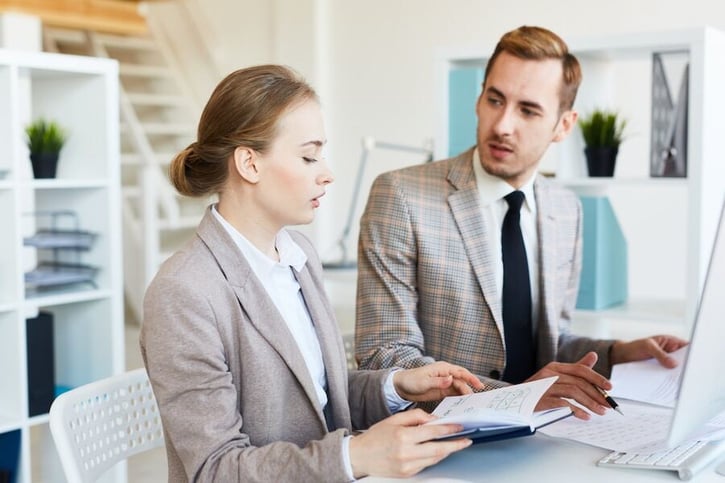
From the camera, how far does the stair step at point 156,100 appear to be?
22.3ft

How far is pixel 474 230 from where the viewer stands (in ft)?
6.65

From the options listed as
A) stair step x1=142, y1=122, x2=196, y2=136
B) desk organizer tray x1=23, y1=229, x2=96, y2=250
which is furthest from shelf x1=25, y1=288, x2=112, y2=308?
stair step x1=142, y1=122, x2=196, y2=136

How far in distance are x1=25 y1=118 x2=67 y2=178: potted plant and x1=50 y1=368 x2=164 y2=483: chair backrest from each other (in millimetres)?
1406

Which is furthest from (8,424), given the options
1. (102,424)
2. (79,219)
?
(102,424)

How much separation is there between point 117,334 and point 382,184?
1296 millimetres

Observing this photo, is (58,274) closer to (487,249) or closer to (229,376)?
(487,249)

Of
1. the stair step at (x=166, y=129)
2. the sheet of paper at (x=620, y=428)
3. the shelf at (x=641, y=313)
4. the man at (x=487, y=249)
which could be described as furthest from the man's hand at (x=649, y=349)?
the stair step at (x=166, y=129)

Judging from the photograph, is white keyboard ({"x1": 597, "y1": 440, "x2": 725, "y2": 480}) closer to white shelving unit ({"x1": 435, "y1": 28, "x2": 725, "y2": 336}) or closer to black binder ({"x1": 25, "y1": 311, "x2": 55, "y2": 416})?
white shelving unit ({"x1": 435, "y1": 28, "x2": 725, "y2": 336})

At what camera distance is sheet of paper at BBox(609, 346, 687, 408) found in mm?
1705

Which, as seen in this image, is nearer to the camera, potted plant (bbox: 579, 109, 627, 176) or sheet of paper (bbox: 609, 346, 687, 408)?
sheet of paper (bbox: 609, 346, 687, 408)

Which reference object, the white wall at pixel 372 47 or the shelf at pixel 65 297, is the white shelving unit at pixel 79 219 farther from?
the white wall at pixel 372 47

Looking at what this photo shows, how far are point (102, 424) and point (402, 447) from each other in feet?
2.02

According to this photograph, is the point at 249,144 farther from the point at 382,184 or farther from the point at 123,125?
the point at 123,125

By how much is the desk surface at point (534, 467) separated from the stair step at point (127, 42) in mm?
6282
